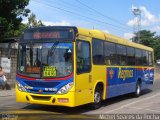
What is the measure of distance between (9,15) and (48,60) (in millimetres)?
13685

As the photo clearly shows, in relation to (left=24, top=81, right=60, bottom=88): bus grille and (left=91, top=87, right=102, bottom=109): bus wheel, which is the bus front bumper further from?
(left=91, top=87, right=102, bottom=109): bus wheel

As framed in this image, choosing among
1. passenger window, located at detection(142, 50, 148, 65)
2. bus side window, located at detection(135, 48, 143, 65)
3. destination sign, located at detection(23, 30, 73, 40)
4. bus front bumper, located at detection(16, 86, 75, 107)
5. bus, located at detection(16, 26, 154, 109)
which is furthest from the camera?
passenger window, located at detection(142, 50, 148, 65)

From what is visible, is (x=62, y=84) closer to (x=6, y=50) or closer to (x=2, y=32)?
(x=6, y=50)

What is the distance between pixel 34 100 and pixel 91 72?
2171 mm

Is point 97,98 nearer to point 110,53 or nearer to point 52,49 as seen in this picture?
point 110,53

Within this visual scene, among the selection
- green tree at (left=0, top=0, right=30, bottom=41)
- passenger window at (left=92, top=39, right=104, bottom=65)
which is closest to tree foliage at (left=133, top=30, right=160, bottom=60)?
green tree at (left=0, top=0, right=30, bottom=41)

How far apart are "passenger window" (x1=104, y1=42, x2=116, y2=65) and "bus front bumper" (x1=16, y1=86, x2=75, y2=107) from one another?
3331 mm

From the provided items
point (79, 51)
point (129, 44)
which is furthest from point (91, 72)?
point (129, 44)

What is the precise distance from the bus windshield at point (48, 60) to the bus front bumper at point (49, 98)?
0.62 meters

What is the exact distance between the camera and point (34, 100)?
496 inches

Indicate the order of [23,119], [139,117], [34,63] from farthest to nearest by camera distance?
1. [34,63]
2. [139,117]
3. [23,119]

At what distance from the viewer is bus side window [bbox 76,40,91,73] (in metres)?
12.5

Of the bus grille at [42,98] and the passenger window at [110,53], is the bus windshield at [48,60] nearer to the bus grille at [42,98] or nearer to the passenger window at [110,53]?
the bus grille at [42,98]

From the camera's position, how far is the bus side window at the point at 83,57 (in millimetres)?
12523
